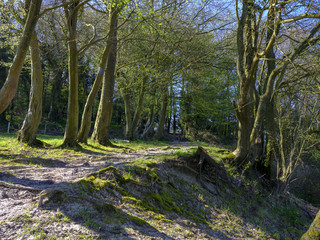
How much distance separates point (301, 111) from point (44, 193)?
10574 mm

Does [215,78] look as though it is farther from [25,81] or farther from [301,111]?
[25,81]

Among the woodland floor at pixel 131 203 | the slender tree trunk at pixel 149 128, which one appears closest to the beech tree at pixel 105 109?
the woodland floor at pixel 131 203

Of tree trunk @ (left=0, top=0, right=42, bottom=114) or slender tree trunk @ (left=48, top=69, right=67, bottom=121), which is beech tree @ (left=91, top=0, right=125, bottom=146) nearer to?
tree trunk @ (left=0, top=0, right=42, bottom=114)

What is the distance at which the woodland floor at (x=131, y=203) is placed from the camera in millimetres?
3053

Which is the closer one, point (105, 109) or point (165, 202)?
point (165, 202)

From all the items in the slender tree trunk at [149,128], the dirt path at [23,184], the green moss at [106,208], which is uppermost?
the slender tree trunk at [149,128]

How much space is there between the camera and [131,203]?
4328 millimetres

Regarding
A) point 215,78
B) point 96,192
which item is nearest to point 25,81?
point 215,78

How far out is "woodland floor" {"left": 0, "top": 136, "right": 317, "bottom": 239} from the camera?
10.0 ft

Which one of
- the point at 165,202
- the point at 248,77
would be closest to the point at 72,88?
the point at 165,202

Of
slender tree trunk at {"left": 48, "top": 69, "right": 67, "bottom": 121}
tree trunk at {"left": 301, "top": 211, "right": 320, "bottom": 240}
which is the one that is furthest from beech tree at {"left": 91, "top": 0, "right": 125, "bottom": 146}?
slender tree trunk at {"left": 48, "top": 69, "right": 67, "bottom": 121}

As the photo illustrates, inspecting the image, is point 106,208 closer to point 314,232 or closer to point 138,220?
point 138,220

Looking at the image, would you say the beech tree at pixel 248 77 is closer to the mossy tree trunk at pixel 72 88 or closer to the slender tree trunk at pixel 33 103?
the mossy tree trunk at pixel 72 88

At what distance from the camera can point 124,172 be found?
5.26 m
